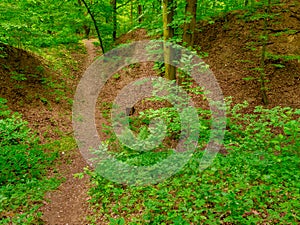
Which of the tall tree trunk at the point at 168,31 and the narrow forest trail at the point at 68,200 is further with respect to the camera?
the tall tree trunk at the point at 168,31

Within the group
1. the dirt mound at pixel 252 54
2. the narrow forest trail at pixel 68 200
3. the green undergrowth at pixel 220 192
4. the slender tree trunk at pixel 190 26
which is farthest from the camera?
the dirt mound at pixel 252 54

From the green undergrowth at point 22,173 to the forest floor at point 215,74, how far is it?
1.20 ft

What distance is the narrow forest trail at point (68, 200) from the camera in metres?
5.10

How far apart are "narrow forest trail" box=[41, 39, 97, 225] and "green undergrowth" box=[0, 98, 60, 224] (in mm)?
223

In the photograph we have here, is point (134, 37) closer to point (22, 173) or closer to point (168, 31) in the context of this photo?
point (168, 31)

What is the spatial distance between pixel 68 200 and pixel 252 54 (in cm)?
1063

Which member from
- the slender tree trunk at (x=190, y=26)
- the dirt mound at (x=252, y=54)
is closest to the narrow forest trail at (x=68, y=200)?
the slender tree trunk at (x=190, y=26)

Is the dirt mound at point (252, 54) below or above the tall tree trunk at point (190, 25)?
below

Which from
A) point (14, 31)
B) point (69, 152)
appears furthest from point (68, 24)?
point (69, 152)

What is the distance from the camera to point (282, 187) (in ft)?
14.9

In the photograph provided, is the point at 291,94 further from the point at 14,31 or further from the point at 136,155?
the point at 14,31

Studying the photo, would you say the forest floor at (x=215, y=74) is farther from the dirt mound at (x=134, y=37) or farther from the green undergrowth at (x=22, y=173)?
the dirt mound at (x=134, y=37)

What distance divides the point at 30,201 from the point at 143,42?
13.0 meters

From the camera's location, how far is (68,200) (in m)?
5.83
